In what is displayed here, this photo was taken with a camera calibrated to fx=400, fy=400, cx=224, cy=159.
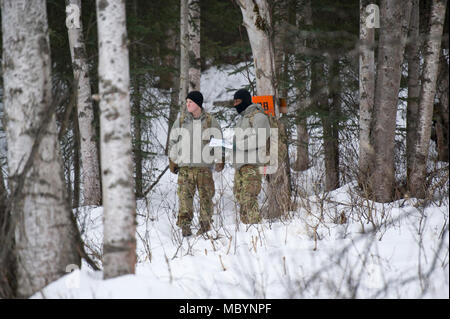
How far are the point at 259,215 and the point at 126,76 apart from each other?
3025mm

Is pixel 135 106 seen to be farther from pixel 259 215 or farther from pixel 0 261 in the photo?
pixel 0 261

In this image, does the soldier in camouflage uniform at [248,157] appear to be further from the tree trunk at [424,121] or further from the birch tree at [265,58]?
the tree trunk at [424,121]

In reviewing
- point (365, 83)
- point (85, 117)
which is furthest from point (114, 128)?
point (365, 83)

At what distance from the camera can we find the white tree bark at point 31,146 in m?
2.83

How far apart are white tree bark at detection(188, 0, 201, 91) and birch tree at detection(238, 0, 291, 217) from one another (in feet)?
8.60

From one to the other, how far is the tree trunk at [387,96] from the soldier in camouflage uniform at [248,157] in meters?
1.57

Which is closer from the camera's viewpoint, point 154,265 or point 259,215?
point 154,265

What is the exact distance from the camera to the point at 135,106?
8648 millimetres

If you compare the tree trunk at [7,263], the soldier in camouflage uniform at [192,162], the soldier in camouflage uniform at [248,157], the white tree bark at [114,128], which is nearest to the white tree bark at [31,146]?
the tree trunk at [7,263]

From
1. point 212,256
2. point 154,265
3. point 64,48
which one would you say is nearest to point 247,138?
point 212,256

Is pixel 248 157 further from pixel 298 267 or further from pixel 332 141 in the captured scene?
pixel 332 141

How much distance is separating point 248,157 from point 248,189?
0.42 metres

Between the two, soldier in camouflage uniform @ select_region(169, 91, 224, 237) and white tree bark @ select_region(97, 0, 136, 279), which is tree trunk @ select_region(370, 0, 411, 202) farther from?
white tree bark @ select_region(97, 0, 136, 279)
